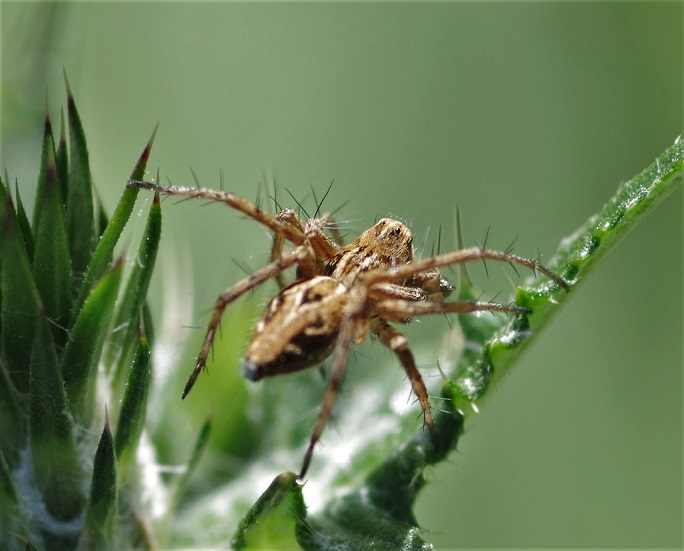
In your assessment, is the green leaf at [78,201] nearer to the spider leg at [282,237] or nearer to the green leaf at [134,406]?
the green leaf at [134,406]

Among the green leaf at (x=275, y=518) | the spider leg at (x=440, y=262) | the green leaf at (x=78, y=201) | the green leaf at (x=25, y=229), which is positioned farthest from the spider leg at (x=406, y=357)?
the green leaf at (x=25, y=229)

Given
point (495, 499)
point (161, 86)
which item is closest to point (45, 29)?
point (161, 86)

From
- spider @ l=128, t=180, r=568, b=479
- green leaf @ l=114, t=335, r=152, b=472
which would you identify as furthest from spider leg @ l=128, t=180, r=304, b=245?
green leaf @ l=114, t=335, r=152, b=472

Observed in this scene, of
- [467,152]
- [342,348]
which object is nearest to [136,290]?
[342,348]

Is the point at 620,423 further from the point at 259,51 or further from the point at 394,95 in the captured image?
the point at 259,51

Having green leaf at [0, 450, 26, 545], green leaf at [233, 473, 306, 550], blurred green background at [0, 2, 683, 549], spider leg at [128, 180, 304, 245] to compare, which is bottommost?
green leaf at [0, 450, 26, 545]

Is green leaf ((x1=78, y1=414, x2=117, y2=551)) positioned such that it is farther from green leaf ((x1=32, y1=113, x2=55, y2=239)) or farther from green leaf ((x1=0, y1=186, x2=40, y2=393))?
green leaf ((x1=32, y1=113, x2=55, y2=239))
